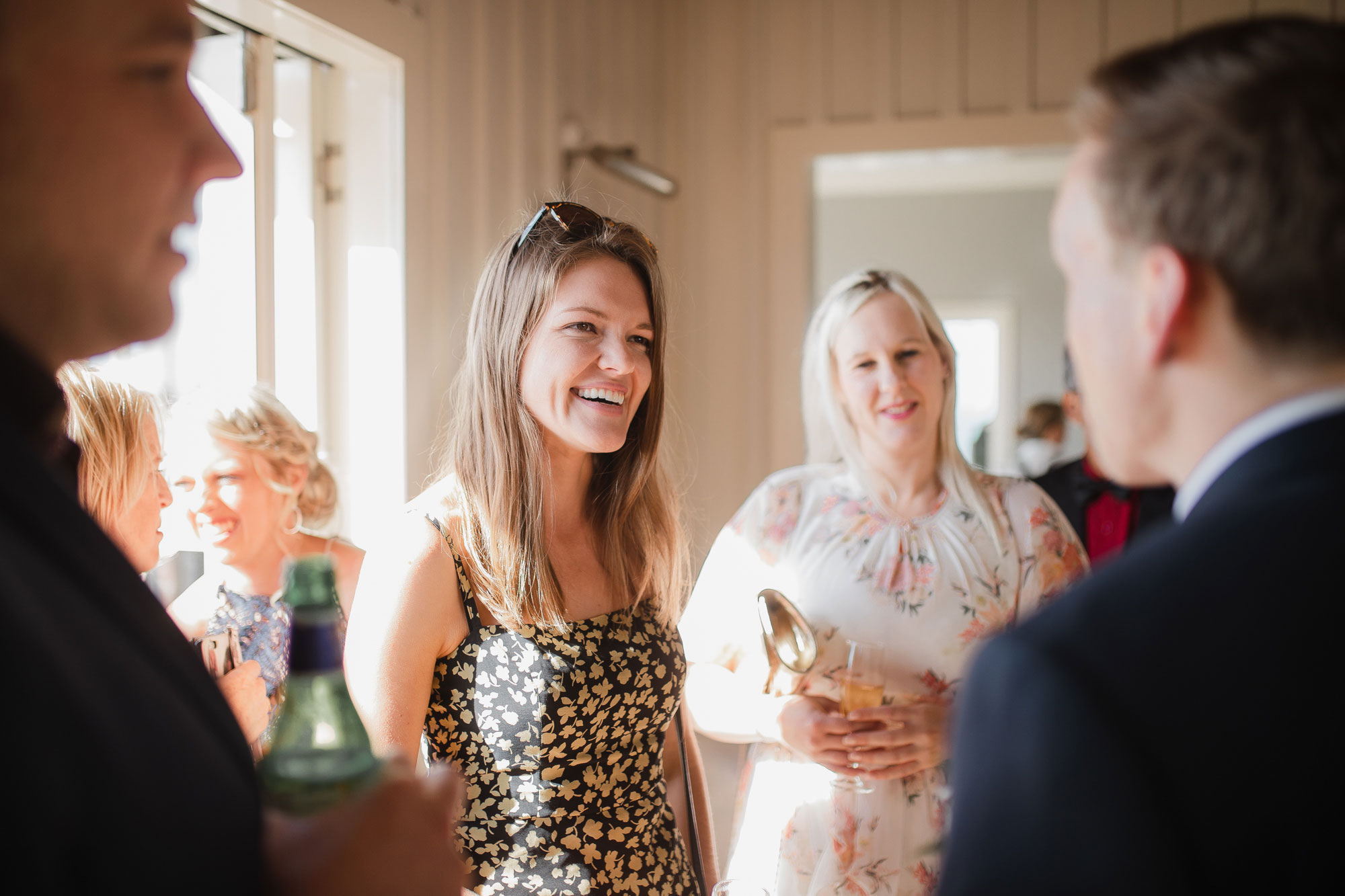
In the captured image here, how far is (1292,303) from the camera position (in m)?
0.53

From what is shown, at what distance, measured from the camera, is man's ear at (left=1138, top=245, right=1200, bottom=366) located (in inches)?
21.6

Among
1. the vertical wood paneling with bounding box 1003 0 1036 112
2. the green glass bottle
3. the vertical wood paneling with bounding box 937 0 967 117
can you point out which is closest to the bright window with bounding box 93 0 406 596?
the green glass bottle

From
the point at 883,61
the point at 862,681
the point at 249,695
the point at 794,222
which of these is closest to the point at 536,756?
the point at 249,695

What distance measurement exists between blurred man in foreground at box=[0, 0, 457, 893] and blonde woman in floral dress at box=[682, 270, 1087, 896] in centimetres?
111

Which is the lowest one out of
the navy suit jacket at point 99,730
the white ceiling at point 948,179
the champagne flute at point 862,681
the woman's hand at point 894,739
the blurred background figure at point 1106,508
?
the woman's hand at point 894,739

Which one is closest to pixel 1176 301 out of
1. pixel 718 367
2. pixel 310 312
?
pixel 310 312

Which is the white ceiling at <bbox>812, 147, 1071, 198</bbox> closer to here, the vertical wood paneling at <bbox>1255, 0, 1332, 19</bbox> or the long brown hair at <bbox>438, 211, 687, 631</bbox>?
the vertical wood paneling at <bbox>1255, 0, 1332, 19</bbox>

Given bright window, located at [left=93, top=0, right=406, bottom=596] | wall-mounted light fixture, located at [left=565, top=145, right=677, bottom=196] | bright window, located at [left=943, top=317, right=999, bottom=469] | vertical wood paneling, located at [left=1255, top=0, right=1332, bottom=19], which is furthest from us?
bright window, located at [left=943, top=317, right=999, bottom=469]

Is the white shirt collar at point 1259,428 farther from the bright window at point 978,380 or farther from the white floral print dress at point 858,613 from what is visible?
the bright window at point 978,380

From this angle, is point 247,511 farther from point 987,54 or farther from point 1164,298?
point 987,54

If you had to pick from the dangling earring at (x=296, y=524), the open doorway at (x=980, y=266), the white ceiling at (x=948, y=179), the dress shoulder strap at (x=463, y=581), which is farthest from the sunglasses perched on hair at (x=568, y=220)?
the open doorway at (x=980, y=266)

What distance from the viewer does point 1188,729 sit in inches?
18.9

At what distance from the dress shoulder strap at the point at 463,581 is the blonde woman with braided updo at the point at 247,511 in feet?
1.39

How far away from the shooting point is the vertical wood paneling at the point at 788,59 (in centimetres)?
342
